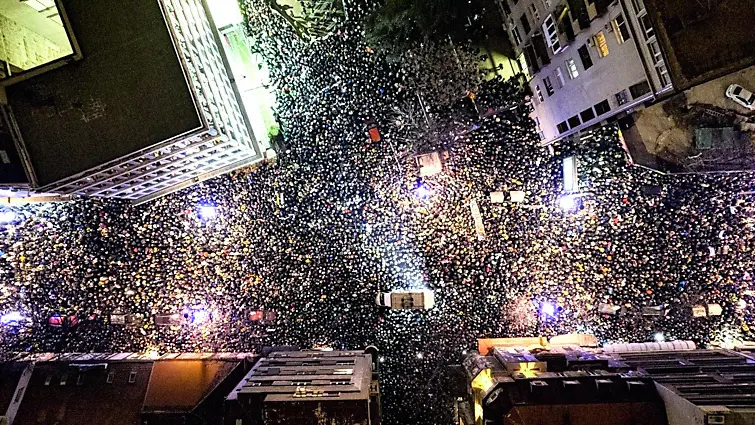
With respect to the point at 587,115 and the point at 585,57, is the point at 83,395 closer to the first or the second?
the point at 587,115

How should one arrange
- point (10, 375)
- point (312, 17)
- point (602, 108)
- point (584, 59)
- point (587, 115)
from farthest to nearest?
point (312, 17) < point (10, 375) < point (587, 115) < point (584, 59) < point (602, 108)

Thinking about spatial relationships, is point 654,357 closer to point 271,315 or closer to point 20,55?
point 271,315

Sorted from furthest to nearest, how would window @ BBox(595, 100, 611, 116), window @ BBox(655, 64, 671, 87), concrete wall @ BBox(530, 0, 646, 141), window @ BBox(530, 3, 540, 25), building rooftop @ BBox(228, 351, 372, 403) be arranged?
window @ BBox(530, 3, 540, 25) < building rooftop @ BBox(228, 351, 372, 403) < window @ BBox(595, 100, 611, 116) < concrete wall @ BBox(530, 0, 646, 141) < window @ BBox(655, 64, 671, 87)

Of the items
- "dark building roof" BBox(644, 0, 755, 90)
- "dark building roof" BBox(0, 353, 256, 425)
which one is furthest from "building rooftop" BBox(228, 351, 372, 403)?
"dark building roof" BBox(644, 0, 755, 90)

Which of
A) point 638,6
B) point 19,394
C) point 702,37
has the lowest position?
point 19,394

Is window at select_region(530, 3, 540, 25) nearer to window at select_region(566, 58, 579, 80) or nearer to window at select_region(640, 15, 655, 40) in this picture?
window at select_region(566, 58, 579, 80)

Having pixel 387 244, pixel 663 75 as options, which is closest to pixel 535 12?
pixel 663 75
